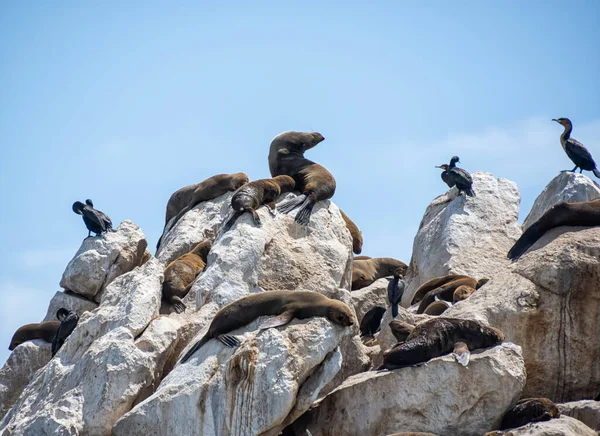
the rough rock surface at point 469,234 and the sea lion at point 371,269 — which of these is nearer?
the rough rock surface at point 469,234

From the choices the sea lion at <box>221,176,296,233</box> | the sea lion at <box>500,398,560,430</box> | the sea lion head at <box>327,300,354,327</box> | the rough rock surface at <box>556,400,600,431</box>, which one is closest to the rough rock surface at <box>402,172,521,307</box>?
the sea lion at <box>221,176,296,233</box>

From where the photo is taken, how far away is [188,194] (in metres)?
23.8

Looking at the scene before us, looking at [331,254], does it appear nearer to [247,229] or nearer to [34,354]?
[247,229]

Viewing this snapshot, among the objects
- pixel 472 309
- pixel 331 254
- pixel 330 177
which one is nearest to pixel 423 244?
pixel 330 177

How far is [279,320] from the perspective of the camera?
1376cm

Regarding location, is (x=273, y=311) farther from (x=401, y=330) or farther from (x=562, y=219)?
(x=562, y=219)

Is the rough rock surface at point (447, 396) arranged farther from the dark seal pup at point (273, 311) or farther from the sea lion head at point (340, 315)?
the dark seal pup at point (273, 311)

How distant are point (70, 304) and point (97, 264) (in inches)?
34.2

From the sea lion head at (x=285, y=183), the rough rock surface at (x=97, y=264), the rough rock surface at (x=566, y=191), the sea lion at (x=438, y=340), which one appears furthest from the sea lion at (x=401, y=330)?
the rough rock surface at (x=566, y=191)

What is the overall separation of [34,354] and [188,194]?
605 cm

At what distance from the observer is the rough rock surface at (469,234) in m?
22.0

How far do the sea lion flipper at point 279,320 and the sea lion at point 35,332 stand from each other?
20.5 feet

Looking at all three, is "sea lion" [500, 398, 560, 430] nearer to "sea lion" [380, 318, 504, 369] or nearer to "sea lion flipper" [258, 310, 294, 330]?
"sea lion" [380, 318, 504, 369]

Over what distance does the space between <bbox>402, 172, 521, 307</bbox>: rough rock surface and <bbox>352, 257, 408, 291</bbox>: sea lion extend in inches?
15.2
